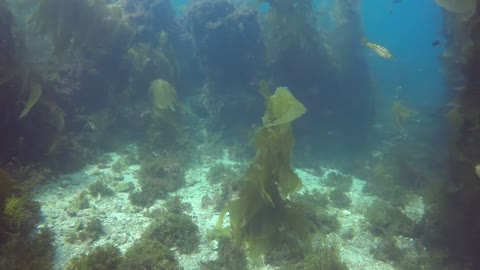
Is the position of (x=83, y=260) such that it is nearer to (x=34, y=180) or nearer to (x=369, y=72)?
(x=34, y=180)

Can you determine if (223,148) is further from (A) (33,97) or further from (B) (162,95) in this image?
(A) (33,97)

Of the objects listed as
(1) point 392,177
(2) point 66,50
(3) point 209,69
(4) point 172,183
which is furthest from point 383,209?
(2) point 66,50

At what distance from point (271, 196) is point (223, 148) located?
6089 mm

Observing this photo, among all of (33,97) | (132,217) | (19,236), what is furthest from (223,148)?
(19,236)

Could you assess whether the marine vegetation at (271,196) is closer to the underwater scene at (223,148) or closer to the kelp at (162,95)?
the underwater scene at (223,148)

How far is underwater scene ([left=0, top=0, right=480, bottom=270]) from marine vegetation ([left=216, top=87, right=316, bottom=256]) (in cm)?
2

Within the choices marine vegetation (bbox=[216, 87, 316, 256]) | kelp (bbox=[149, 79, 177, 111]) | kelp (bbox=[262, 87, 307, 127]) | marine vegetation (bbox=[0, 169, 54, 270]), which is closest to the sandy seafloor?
marine vegetation (bbox=[0, 169, 54, 270])

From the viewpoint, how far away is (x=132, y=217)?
6316 millimetres

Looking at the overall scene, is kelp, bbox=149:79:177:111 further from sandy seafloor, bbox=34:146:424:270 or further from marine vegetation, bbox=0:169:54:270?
marine vegetation, bbox=0:169:54:270

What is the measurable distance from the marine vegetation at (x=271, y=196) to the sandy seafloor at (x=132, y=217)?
23.7 inches

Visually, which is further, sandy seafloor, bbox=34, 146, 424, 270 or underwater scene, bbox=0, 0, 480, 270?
sandy seafloor, bbox=34, 146, 424, 270

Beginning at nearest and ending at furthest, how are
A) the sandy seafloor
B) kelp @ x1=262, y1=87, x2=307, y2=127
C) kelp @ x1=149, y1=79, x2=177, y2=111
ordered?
kelp @ x1=262, y1=87, x2=307, y2=127, the sandy seafloor, kelp @ x1=149, y1=79, x2=177, y2=111

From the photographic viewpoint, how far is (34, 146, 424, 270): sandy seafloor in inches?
210

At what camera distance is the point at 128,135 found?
1041 centimetres
